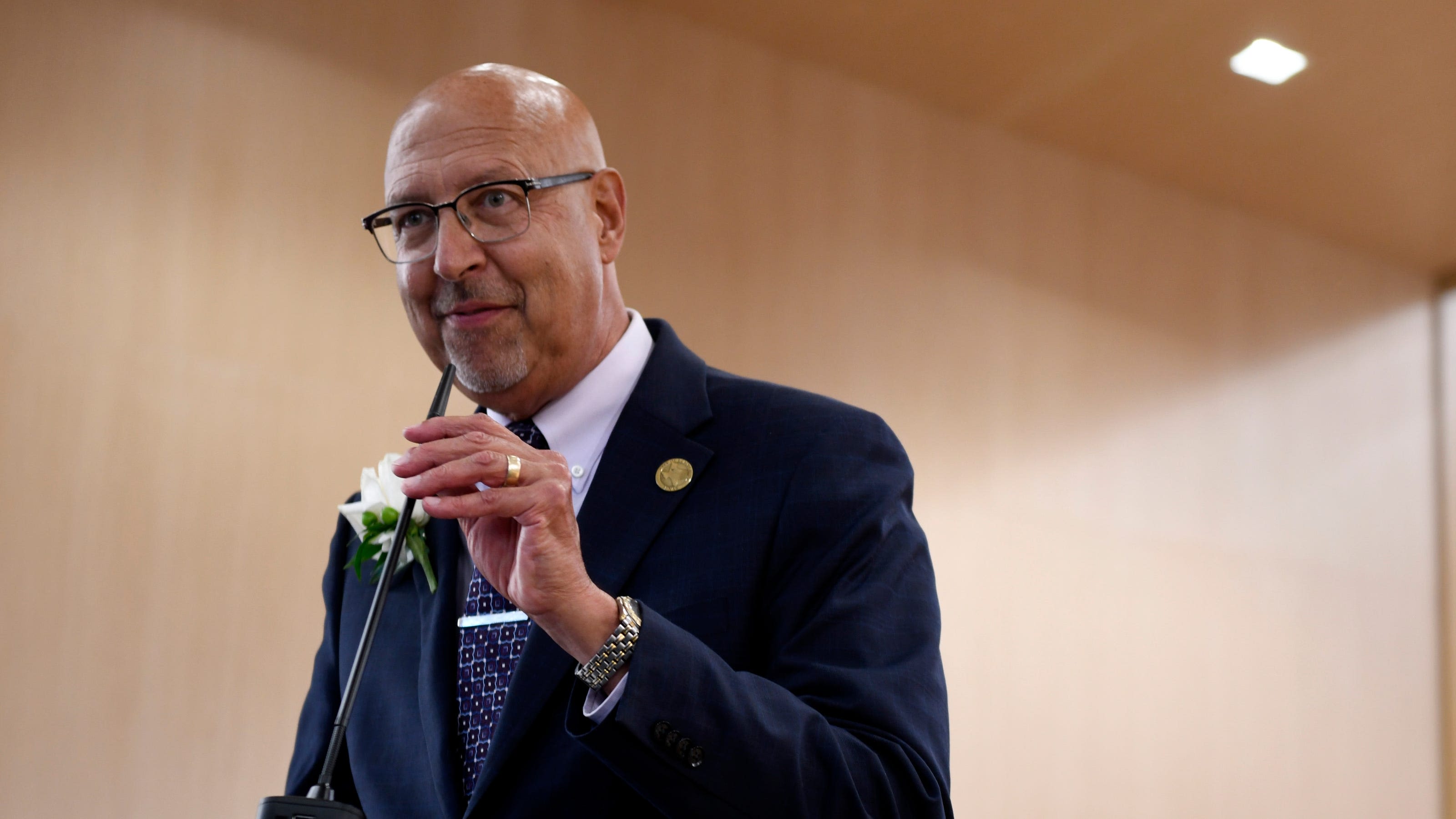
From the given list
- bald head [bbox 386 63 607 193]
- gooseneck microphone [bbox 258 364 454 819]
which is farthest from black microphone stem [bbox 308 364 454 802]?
bald head [bbox 386 63 607 193]

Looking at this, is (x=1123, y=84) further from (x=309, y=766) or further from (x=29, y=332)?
(x=309, y=766)

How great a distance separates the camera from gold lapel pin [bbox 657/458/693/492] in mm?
1479

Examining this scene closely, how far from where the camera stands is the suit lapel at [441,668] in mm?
1401

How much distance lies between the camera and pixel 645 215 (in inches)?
180

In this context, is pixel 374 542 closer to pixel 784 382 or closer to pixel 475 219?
pixel 475 219

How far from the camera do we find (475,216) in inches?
61.1

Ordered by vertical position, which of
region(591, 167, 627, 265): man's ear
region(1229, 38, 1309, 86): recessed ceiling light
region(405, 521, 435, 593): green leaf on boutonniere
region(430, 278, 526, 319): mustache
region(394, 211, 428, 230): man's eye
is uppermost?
region(1229, 38, 1309, 86): recessed ceiling light

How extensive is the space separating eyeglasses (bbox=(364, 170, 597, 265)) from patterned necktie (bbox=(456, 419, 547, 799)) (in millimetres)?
295

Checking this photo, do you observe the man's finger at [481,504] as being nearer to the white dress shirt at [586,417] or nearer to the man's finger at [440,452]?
the man's finger at [440,452]

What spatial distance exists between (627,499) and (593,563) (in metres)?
0.09

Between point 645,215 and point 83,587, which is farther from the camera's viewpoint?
point 645,215

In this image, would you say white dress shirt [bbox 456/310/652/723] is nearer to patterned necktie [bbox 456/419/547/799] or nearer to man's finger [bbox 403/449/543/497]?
patterned necktie [bbox 456/419/547/799]

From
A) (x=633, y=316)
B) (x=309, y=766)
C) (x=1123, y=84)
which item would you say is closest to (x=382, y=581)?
(x=309, y=766)

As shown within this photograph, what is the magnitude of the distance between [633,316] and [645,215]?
112 inches
